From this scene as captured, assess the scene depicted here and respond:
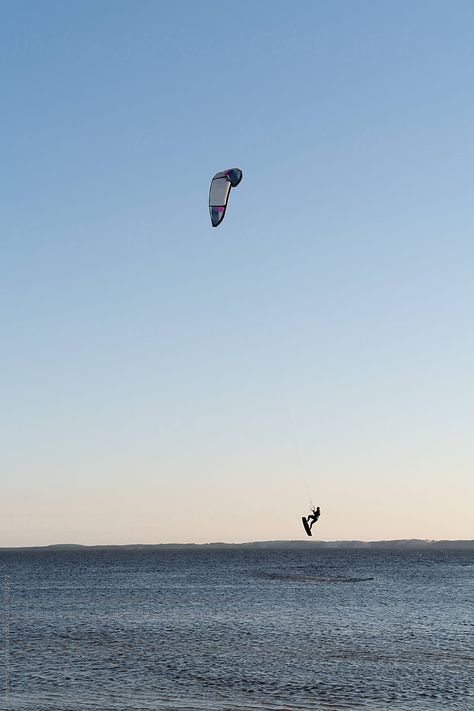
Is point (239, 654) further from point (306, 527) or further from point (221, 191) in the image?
point (221, 191)

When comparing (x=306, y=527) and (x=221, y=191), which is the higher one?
(x=221, y=191)

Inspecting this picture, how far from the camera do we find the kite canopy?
34656mm

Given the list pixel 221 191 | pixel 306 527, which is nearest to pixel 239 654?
pixel 306 527

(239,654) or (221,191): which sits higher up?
(221,191)

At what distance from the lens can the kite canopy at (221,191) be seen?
34656 mm

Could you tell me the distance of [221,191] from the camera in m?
35.2

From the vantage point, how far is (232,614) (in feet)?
178

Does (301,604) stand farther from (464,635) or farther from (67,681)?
(67,681)

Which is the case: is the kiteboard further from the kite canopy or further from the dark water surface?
the kite canopy

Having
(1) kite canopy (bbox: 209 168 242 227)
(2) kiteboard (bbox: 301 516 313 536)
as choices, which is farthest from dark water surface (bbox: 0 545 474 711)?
(1) kite canopy (bbox: 209 168 242 227)

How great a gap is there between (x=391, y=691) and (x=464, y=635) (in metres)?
16.9

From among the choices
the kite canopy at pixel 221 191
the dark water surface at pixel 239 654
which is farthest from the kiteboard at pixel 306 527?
the kite canopy at pixel 221 191

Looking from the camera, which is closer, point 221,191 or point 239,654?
point 221,191

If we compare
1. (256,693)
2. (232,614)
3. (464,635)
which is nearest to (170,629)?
(232,614)
